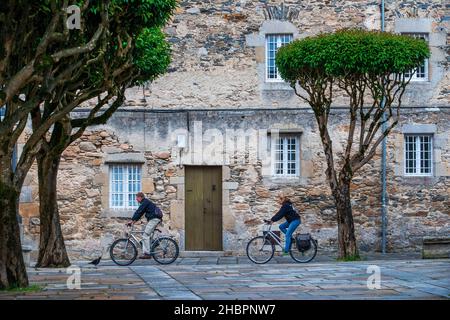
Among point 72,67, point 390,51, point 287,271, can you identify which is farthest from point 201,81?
point 72,67

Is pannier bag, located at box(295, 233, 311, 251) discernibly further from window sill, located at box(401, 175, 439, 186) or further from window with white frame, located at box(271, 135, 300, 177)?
window sill, located at box(401, 175, 439, 186)

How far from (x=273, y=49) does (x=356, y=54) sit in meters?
4.74

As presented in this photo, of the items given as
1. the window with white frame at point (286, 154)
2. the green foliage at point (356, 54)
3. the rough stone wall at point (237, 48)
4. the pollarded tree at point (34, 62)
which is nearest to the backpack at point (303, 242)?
the window with white frame at point (286, 154)

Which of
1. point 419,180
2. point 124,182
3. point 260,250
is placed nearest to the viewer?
point 260,250

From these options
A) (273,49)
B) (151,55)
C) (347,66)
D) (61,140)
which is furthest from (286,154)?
(61,140)

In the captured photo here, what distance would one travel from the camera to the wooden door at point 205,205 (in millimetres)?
20516

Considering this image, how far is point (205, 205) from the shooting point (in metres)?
20.5

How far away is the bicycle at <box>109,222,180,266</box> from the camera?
1767 cm

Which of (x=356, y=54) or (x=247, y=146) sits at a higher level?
(x=356, y=54)

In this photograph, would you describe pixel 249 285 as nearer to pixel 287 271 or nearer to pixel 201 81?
pixel 287 271

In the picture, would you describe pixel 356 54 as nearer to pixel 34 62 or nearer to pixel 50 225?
pixel 50 225

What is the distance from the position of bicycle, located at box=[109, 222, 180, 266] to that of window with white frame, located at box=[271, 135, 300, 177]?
401 cm

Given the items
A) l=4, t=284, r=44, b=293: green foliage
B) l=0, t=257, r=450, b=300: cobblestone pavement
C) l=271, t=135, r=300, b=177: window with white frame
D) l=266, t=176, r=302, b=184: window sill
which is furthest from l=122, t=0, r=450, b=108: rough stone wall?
l=4, t=284, r=44, b=293: green foliage
